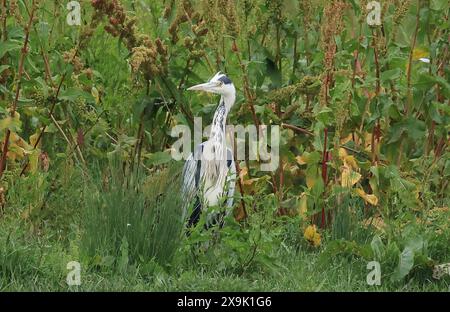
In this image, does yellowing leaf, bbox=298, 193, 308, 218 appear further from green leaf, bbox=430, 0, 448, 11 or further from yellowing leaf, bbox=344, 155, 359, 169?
green leaf, bbox=430, 0, 448, 11

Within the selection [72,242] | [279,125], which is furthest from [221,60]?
[72,242]

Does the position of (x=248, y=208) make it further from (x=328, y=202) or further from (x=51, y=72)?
(x=51, y=72)

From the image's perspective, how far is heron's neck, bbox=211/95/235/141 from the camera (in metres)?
6.29

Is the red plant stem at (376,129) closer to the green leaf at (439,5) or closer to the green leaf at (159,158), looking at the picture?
the green leaf at (439,5)

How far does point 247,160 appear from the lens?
21.8 feet

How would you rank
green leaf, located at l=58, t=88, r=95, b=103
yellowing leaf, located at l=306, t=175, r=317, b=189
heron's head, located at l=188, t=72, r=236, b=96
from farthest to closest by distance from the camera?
green leaf, located at l=58, t=88, r=95, b=103
yellowing leaf, located at l=306, t=175, r=317, b=189
heron's head, located at l=188, t=72, r=236, b=96

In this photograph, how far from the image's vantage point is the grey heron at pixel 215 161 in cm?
620

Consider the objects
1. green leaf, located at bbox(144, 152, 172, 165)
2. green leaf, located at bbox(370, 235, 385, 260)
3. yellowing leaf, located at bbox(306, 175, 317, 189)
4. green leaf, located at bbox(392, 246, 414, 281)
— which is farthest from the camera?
green leaf, located at bbox(144, 152, 172, 165)

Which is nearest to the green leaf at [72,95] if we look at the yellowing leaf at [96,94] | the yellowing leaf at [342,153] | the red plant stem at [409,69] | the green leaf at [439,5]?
the yellowing leaf at [96,94]

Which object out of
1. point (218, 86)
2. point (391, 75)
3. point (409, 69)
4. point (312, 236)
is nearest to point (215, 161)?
point (218, 86)

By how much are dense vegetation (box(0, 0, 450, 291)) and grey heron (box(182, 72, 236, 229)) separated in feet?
0.45

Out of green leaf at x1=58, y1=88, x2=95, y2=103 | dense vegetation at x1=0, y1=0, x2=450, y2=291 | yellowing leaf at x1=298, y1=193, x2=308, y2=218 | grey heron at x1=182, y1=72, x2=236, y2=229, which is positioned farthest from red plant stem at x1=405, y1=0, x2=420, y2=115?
green leaf at x1=58, y1=88, x2=95, y2=103

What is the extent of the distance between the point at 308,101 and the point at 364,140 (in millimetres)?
379

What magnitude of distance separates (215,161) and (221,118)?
8.6 inches
